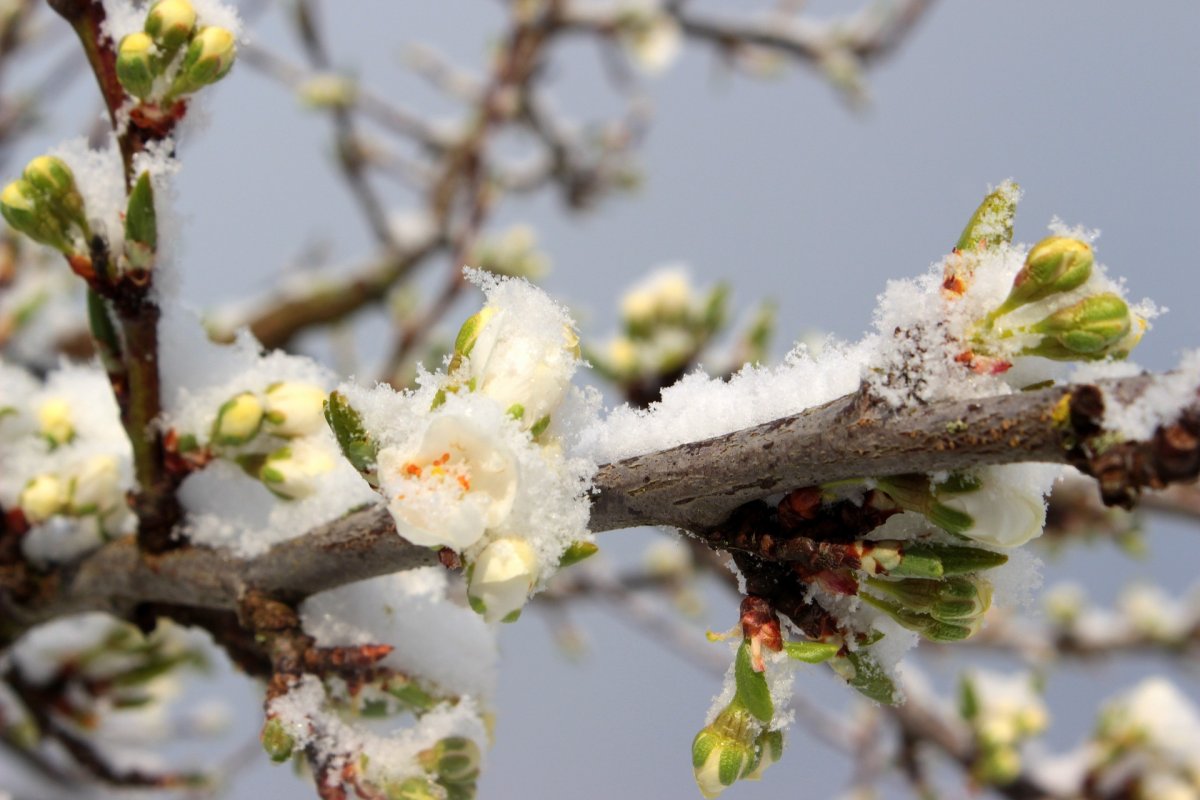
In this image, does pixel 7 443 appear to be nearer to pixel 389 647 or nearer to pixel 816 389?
pixel 389 647

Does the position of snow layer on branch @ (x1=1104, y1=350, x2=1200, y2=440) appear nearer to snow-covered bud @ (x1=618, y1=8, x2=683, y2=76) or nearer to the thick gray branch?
the thick gray branch

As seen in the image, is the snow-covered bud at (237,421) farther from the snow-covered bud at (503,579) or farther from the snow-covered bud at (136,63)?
the snow-covered bud at (503,579)

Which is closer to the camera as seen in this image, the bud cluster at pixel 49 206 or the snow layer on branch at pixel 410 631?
the bud cluster at pixel 49 206

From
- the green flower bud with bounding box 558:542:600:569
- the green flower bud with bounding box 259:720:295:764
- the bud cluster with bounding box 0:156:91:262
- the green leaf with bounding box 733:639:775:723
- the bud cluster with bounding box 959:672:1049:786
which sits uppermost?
the bud cluster with bounding box 0:156:91:262

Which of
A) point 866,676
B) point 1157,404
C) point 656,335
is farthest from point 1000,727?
point 1157,404

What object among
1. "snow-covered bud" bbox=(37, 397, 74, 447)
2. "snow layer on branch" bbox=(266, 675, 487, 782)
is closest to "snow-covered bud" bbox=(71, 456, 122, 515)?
"snow-covered bud" bbox=(37, 397, 74, 447)

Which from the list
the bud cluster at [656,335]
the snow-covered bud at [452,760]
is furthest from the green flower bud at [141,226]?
the bud cluster at [656,335]
